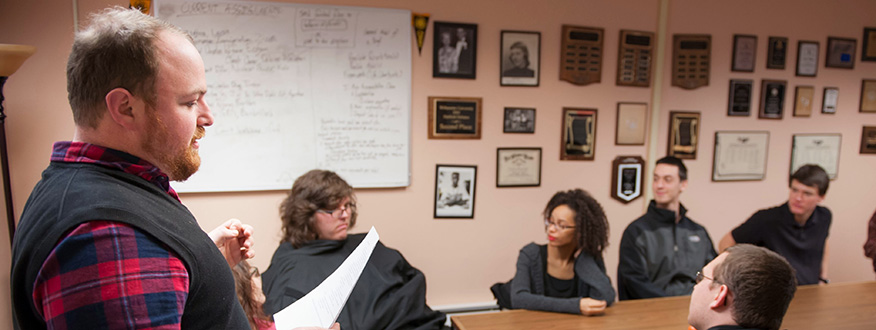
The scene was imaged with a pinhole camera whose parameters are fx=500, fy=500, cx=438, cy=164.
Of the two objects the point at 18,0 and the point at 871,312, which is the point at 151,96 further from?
the point at 871,312

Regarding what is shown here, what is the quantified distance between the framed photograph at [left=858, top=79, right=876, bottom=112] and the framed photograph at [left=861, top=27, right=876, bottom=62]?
18 centimetres

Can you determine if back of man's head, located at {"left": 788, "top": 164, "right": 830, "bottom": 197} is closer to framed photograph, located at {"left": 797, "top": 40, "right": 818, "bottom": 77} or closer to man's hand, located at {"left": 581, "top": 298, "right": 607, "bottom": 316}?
framed photograph, located at {"left": 797, "top": 40, "right": 818, "bottom": 77}

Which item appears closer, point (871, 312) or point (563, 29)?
point (871, 312)

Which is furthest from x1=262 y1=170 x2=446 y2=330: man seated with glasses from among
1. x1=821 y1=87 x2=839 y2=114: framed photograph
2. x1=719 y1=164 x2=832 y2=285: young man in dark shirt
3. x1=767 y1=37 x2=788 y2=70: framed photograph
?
x1=821 y1=87 x2=839 y2=114: framed photograph

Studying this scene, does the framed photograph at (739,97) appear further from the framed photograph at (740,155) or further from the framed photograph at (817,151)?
the framed photograph at (817,151)

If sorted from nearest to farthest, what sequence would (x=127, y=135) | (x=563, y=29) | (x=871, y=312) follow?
(x=127, y=135)
(x=871, y=312)
(x=563, y=29)

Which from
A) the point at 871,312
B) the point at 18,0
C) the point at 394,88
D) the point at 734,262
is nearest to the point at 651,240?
the point at 871,312

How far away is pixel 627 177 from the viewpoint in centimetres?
361

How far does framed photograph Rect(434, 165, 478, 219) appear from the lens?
3273 millimetres

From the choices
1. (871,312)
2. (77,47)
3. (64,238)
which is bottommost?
(871,312)

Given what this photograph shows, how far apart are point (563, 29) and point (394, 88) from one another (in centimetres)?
121

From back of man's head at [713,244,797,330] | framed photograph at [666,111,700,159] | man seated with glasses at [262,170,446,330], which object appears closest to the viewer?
back of man's head at [713,244,797,330]

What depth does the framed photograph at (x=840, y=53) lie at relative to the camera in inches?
152

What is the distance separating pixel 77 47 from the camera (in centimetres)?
73
